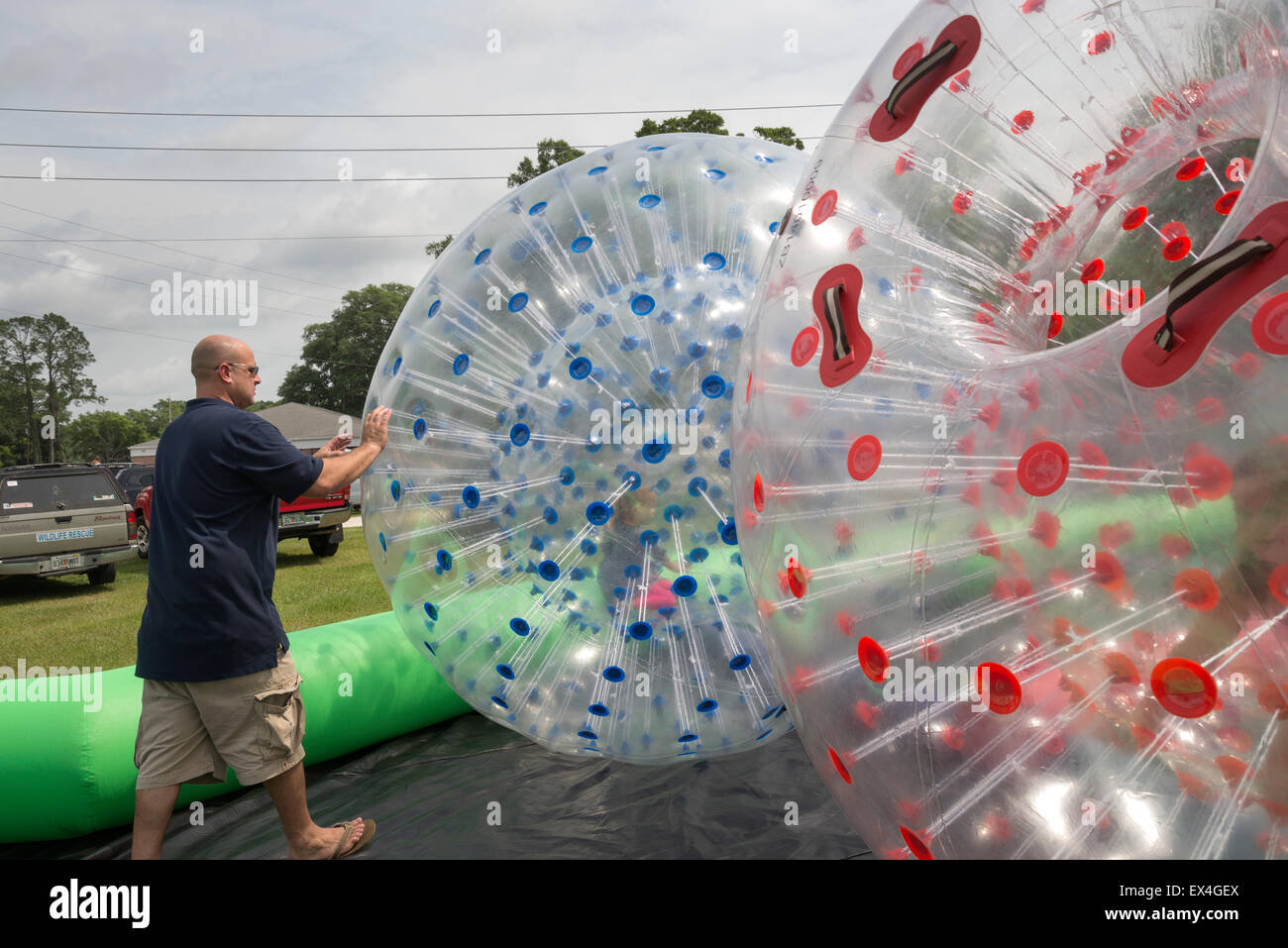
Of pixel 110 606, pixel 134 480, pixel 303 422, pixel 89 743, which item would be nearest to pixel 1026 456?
pixel 89 743

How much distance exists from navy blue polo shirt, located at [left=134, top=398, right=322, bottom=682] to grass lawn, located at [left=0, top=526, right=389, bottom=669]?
4374 mm

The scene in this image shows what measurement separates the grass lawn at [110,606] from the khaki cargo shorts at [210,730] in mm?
4227

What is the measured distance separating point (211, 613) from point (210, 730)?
1.30 feet

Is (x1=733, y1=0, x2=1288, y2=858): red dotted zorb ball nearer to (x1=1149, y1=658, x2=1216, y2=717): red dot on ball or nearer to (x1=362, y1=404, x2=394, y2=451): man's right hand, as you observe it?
(x1=1149, y1=658, x2=1216, y2=717): red dot on ball

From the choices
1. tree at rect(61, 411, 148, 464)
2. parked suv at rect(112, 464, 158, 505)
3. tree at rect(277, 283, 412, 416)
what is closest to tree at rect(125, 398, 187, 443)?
tree at rect(61, 411, 148, 464)

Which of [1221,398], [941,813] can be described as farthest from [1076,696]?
[1221,398]

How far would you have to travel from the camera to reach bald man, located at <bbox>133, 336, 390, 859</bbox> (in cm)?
276

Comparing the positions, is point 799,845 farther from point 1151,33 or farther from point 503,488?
point 1151,33

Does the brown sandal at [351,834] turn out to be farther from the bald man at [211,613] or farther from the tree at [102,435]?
the tree at [102,435]

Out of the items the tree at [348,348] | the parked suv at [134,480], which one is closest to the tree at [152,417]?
the tree at [348,348]

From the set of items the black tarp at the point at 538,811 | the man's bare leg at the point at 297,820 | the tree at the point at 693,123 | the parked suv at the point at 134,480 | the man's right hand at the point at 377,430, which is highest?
the tree at the point at 693,123

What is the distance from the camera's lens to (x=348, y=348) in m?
58.5

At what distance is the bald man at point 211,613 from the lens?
2758mm
